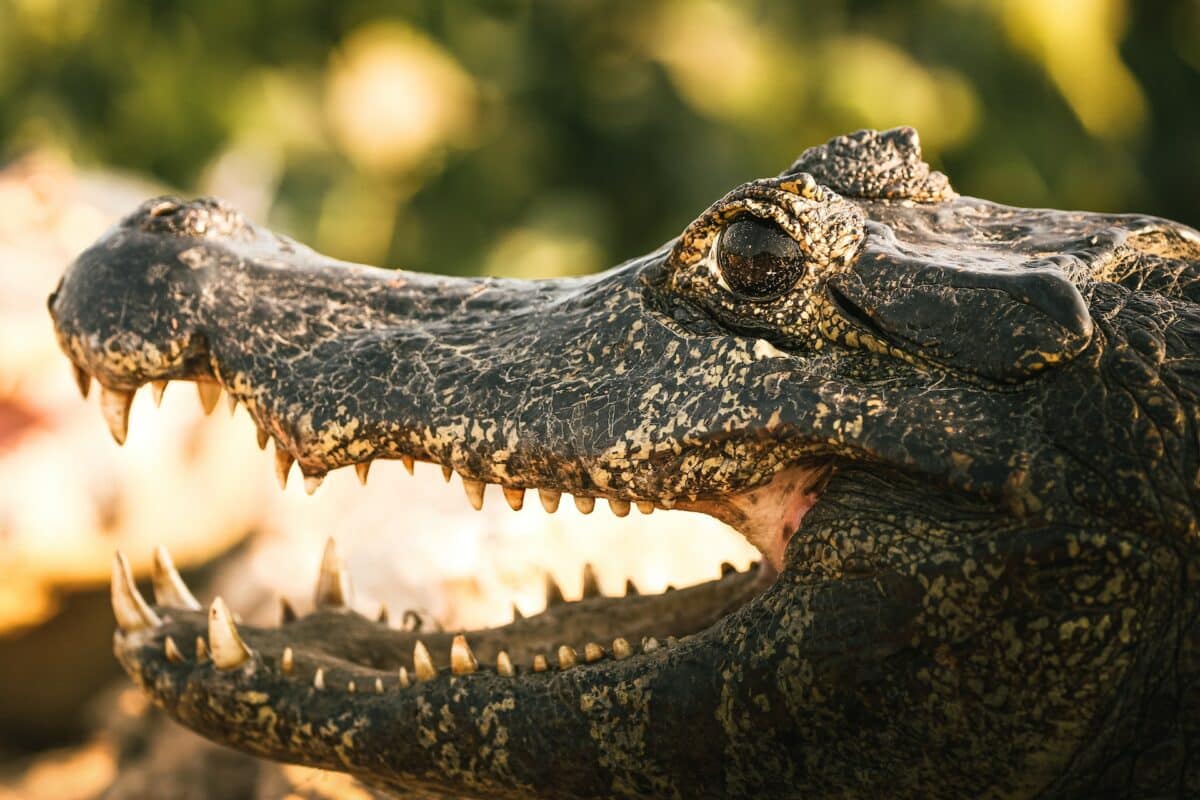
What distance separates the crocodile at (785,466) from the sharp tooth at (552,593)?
155mm

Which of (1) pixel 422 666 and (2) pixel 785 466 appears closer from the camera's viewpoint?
(2) pixel 785 466

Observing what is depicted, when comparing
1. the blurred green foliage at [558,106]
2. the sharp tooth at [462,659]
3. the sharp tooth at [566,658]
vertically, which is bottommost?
the sharp tooth at [462,659]

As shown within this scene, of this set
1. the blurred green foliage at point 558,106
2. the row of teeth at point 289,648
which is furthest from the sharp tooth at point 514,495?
the blurred green foliage at point 558,106

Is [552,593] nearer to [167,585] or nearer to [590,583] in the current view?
[590,583]

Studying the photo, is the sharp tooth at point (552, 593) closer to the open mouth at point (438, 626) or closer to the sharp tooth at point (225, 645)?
the open mouth at point (438, 626)

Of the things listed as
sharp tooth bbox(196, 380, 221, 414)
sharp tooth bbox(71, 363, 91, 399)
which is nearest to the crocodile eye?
sharp tooth bbox(196, 380, 221, 414)

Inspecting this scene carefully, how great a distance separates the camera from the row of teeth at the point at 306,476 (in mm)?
1871

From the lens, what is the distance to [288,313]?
6.79 ft

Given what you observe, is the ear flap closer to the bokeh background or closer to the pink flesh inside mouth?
the pink flesh inside mouth

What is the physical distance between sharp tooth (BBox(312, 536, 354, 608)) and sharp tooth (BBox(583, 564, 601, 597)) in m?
0.41

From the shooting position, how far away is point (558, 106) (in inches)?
353

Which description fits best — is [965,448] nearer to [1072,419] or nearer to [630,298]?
[1072,419]

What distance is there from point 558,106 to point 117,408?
7.13 m

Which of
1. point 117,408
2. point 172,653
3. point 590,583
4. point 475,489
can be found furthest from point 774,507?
point 117,408
